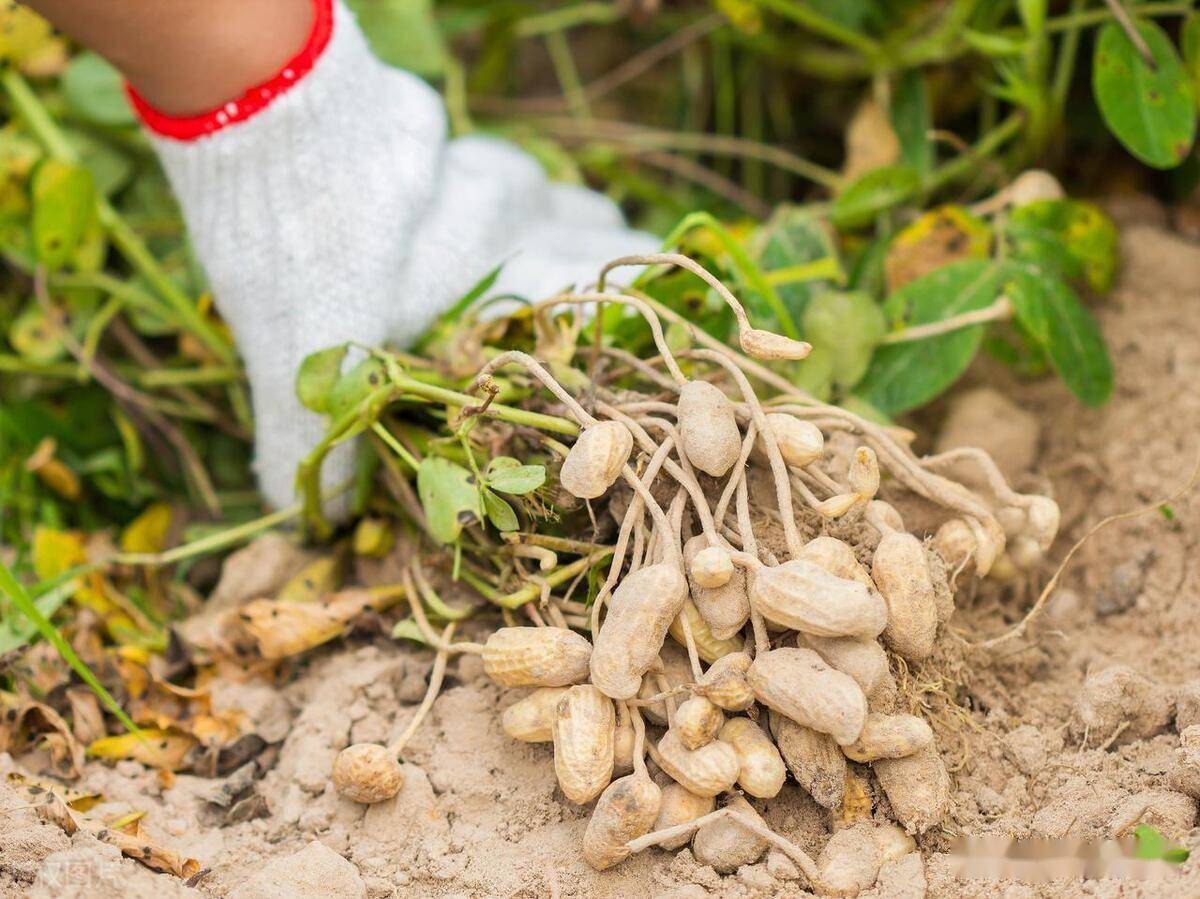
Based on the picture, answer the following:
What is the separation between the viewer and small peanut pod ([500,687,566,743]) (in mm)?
893

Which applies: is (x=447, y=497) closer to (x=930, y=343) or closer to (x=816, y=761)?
(x=816, y=761)

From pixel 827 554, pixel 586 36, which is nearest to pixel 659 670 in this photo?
pixel 827 554

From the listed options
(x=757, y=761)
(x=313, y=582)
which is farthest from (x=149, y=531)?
(x=757, y=761)

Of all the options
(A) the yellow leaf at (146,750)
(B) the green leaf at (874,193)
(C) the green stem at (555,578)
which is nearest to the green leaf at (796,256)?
(B) the green leaf at (874,193)

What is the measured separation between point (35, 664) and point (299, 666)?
9.6 inches

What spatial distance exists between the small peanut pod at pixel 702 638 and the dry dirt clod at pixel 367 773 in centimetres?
25

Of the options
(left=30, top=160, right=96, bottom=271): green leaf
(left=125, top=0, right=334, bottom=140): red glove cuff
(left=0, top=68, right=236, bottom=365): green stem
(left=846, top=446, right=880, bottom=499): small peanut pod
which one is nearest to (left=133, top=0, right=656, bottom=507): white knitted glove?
(left=125, top=0, right=334, bottom=140): red glove cuff

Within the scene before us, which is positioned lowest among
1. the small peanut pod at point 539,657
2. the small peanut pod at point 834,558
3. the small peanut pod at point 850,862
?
the small peanut pod at point 850,862

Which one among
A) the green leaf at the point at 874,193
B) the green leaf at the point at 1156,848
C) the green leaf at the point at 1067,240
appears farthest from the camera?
the green leaf at the point at 874,193

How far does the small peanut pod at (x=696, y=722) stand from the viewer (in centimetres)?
82

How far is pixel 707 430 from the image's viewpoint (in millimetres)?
879

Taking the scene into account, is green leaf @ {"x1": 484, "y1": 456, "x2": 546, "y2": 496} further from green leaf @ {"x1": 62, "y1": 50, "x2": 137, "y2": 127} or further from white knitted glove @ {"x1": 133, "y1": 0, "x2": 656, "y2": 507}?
green leaf @ {"x1": 62, "y1": 50, "x2": 137, "y2": 127}

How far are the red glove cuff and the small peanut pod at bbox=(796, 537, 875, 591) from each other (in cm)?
70

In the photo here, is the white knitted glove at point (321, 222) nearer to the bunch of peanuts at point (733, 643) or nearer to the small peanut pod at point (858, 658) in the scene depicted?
the bunch of peanuts at point (733, 643)
